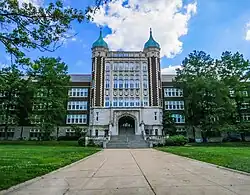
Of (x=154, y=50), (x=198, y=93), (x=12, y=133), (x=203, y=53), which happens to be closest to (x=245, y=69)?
(x=203, y=53)

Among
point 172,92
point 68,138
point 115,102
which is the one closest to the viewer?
point 68,138

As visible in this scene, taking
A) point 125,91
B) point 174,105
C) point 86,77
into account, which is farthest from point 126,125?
point 86,77

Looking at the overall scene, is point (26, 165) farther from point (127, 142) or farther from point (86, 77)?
point (86, 77)

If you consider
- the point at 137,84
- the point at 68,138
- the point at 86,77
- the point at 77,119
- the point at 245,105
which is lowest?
the point at 68,138

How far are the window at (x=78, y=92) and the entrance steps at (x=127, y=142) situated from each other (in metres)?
15.8

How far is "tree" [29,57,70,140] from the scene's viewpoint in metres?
38.3

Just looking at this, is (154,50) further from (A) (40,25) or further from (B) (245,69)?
(A) (40,25)

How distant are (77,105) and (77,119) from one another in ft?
10.3

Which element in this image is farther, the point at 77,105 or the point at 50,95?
the point at 77,105

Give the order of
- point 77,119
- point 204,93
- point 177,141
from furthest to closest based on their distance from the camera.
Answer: point 77,119 < point 204,93 < point 177,141

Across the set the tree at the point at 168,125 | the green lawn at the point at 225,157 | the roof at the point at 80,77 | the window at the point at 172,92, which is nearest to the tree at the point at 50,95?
the roof at the point at 80,77

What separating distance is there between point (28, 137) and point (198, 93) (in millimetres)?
35695

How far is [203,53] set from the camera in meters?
42.2

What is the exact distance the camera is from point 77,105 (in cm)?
4934
